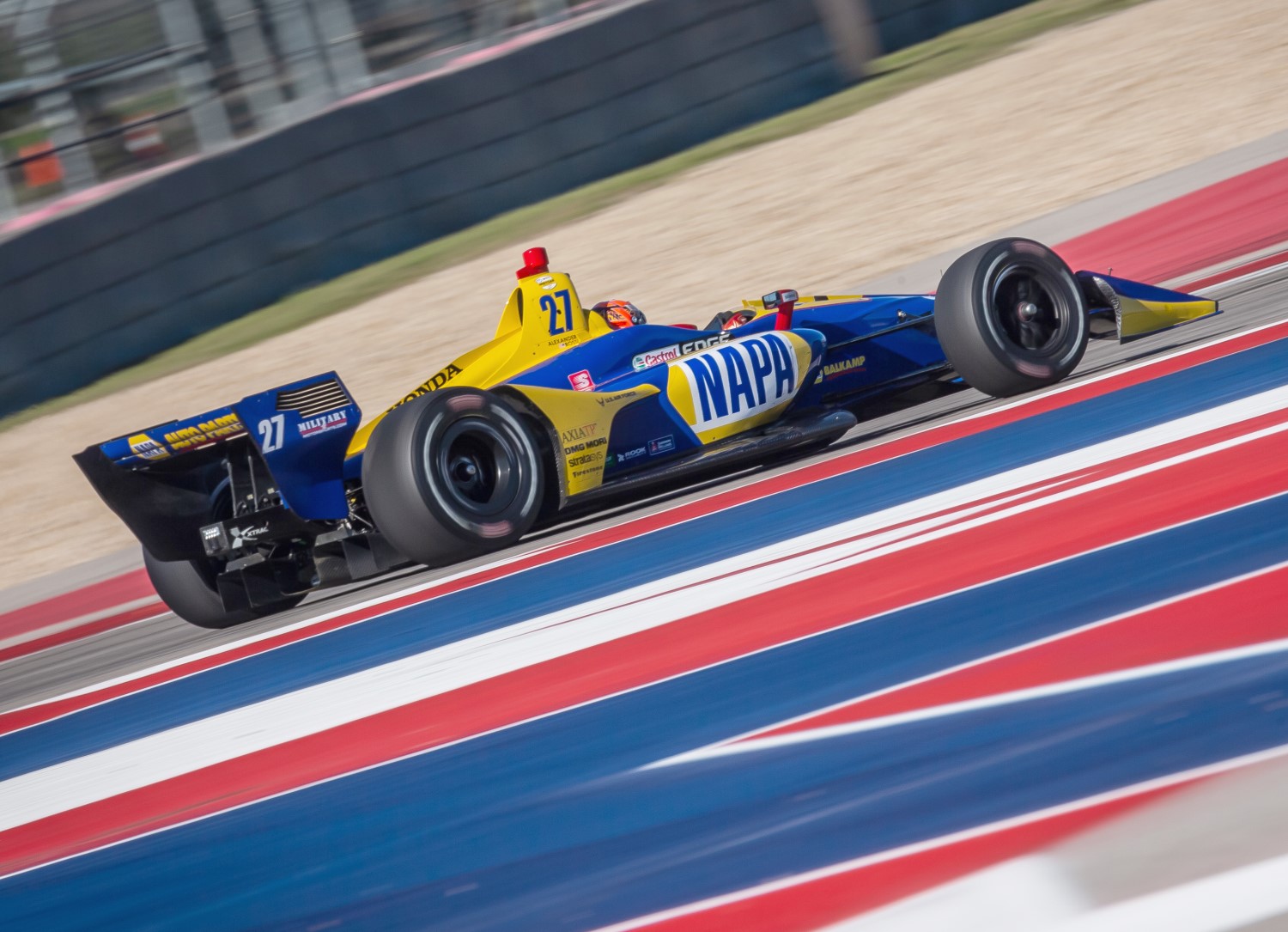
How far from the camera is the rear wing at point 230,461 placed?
583 cm

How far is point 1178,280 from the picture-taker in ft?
32.1

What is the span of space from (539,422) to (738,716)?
288 centimetres

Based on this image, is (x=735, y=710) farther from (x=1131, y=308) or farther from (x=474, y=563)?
(x=1131, y=308)

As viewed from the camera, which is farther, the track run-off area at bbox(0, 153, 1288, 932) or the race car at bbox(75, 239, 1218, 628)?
the race car at bbox(75, 239, 1218, 628)

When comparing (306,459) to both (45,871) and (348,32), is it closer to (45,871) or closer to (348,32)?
(45,871)

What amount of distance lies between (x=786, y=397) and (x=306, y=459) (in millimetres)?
2095

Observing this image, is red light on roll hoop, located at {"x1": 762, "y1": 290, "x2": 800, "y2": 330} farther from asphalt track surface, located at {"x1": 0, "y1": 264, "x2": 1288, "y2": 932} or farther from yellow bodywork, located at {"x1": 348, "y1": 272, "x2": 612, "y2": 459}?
asphalt track surface, located at {"x1": 0, "y1": 264, "x2": 1288, "y2": 932}

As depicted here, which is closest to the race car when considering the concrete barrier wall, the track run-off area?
the track run-off area

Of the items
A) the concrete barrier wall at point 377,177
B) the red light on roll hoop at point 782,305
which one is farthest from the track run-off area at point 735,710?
the concrete barrier wall at point 377,177

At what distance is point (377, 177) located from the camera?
14.3m

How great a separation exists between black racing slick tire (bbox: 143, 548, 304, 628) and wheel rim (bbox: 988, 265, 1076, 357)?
3369 mm

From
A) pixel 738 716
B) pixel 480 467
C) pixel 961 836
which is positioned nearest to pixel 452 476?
pixel 480 467

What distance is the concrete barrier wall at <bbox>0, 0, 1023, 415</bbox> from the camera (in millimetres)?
12875

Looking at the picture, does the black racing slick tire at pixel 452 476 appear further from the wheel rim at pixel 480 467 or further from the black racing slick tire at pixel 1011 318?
the black racing slick tire at pixel 1011 318
